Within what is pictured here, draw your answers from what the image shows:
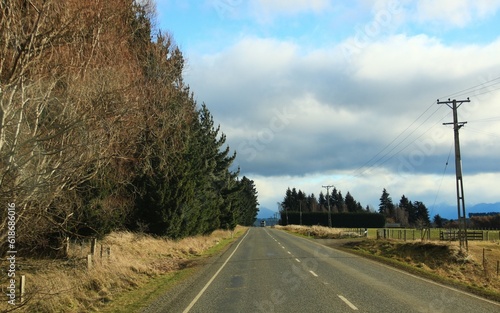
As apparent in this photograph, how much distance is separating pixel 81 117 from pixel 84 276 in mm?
7054

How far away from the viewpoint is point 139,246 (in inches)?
958

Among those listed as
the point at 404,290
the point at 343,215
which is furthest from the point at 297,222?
the point at 404,290

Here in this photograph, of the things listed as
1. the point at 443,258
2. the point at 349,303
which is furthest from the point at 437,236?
the point at 349,303

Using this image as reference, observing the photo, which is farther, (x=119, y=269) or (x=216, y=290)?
(x=119, y=269)

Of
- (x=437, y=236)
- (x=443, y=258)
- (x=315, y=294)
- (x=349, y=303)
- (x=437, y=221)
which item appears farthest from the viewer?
(x=437, y=221)

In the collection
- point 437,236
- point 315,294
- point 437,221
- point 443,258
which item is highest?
point 437,221

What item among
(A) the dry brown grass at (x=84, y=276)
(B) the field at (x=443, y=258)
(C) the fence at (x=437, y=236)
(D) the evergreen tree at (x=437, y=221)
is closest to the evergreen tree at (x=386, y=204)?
(D) the evergreen tree at (x=437, y=221)

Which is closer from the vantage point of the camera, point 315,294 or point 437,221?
point 315,294

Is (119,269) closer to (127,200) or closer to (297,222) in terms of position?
(127,200)

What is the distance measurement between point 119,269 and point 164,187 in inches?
520

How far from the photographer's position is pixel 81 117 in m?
9.90

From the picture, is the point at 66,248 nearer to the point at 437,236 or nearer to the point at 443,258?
the point at 443,258

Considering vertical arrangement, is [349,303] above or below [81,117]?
below

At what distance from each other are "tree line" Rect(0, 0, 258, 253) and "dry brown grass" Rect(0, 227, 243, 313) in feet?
3.89
